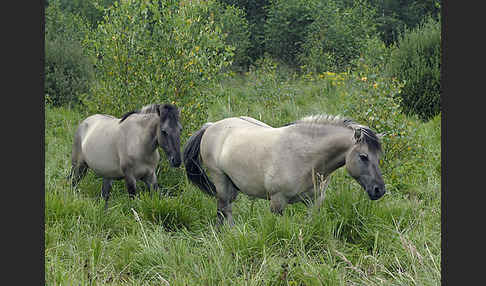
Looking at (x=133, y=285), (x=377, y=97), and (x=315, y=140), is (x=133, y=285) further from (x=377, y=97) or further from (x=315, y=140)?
(x=377, y=97)

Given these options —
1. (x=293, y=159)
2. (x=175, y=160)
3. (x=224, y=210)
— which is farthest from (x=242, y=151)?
(x=175, y=160)

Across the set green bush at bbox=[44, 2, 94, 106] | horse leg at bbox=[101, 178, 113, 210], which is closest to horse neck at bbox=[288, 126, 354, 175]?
horse leg at bbox=[101, 178, 113, 210]

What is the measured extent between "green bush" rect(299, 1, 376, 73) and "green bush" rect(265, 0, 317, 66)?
55 centimetres

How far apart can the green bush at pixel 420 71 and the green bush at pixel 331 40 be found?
239cm

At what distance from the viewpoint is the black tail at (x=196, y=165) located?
20.0 feet

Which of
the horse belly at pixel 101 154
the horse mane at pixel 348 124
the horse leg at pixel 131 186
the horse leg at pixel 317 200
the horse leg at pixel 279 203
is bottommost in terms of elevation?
the horse leg at pixel 131 186

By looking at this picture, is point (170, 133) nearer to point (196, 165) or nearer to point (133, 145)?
point (196, 165)

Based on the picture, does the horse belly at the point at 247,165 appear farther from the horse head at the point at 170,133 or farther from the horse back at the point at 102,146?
the horse back at the point at 102,146

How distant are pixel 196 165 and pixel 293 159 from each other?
1803mm

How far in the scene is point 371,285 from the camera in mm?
3592

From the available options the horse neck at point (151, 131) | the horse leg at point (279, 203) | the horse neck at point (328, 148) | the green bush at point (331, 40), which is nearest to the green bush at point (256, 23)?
the green bush at point (331, 40)

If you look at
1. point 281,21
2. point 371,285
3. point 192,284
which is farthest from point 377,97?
point 281,21

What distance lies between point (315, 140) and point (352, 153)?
45 centimetres

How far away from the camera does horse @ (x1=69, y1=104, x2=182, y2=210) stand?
19.4 ft
